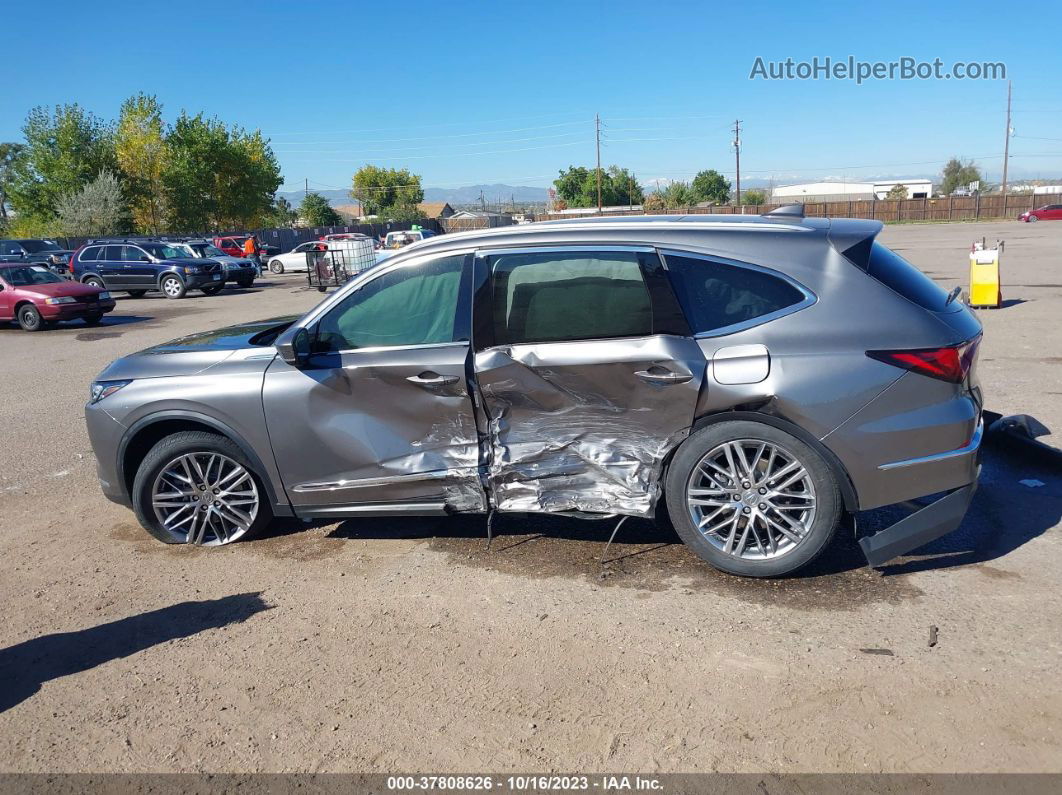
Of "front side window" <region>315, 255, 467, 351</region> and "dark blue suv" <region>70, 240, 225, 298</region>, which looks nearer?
"front side window" <region>315, 255, 467, 351</region>

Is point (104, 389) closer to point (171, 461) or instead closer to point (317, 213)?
point (171, 461)

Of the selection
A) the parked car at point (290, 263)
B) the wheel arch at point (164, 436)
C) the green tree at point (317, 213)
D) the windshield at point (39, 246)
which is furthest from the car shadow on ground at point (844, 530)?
the green tree at point (317, 213)

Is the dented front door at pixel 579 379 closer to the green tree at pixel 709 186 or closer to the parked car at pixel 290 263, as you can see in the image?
the parked car at pixel 290 263

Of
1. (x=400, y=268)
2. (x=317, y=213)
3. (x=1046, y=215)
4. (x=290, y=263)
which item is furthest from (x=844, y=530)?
(x=317, y=213)

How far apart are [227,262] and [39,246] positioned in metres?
17.6

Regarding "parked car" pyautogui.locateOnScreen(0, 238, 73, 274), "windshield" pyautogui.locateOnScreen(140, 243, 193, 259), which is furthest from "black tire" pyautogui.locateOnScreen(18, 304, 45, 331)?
"parked car" pyautogui.locateOnScreen(0, 238, 73, 274)

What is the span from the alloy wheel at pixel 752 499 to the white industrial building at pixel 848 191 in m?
101

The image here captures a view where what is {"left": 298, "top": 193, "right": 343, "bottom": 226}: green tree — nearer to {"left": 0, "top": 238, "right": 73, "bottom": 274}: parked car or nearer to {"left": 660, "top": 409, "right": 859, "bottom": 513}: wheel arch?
{"left": 0, "top": 238, "right": 73, "bottom": 274}: parked car

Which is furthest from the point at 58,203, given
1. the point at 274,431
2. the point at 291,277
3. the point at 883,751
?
the point at 883,751

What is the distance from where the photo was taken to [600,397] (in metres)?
4.37

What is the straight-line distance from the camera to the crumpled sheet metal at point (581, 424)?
4.27 metres

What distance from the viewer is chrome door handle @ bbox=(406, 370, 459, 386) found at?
14.7 ft

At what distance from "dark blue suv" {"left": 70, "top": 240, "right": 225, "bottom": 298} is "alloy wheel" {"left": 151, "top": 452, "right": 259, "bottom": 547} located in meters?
22.7

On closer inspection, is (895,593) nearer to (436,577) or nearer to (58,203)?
(436,577)
